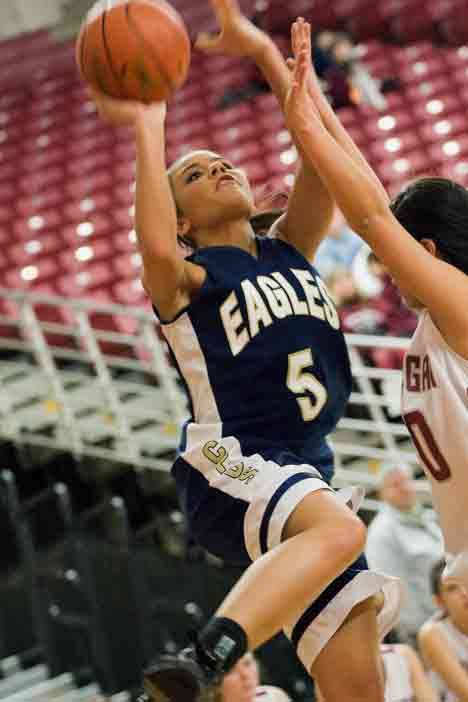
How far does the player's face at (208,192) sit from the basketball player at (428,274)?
0.35 meters

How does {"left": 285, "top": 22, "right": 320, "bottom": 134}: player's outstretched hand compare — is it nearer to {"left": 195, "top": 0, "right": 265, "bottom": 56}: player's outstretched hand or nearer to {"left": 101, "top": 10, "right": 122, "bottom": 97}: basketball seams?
{"left": 101, "top": 10, "right": 122, "bottom": 97}: basketball seams

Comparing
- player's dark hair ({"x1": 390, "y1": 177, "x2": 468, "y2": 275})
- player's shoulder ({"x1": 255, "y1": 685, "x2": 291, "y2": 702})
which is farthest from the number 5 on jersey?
player's shoulder ({"x1": 255, "y1": 685, "x2": 291, "y2": 702})

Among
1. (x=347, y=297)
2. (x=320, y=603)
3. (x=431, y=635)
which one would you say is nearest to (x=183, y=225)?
(x=320, y=603)

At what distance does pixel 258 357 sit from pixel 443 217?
53 centimetres

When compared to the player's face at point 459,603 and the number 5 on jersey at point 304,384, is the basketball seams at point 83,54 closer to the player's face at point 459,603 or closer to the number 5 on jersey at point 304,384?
the number 5 on jersey at point 304,384

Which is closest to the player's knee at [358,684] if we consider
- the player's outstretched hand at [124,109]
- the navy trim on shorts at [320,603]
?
the navy trim on shorts at [320,603]

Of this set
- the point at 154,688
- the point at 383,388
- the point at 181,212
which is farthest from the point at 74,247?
the point at 154,688

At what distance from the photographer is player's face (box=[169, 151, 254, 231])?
322 centimetres

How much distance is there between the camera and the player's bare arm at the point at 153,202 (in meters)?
2.98

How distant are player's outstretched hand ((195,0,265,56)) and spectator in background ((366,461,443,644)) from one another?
8.16 ft

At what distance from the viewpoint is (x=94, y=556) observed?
6551mm

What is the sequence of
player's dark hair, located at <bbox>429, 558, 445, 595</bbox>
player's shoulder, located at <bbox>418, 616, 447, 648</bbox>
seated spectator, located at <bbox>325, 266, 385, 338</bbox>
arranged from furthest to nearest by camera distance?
seated spectator, located at <bbox>325, 266, 385, 338</bbox>
player's dark hair, located at <bbox>429, 558, 445, 595</bbox>
player's shoulder, located at <bbox>418, 616, 447, 648</bbox>

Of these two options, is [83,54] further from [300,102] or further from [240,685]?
[240,685]

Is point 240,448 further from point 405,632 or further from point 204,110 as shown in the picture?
point 204,110
